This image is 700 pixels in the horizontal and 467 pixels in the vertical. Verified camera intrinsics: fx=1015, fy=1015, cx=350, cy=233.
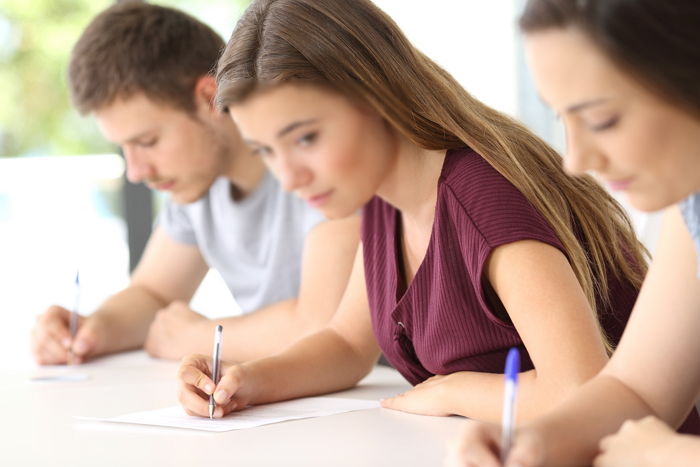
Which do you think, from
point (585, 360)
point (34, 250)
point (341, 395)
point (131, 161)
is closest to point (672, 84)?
point (585, 360)

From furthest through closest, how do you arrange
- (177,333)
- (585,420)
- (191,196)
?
(191,196), (177,333), (585,420)

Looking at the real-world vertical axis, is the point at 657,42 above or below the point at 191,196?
above

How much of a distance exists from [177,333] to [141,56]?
58cm

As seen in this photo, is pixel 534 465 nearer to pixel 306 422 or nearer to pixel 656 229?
pixel 306 422

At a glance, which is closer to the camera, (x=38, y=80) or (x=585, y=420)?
(x=585, y=420)

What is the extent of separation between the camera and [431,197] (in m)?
1.48

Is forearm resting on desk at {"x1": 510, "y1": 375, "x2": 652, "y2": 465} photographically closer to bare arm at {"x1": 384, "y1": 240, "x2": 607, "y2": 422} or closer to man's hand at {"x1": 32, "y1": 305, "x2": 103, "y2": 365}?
bare arm at {"x1": 384, "y1": 240, "x2": 607, "y2": 422}

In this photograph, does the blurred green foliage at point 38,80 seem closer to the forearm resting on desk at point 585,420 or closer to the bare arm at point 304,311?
the bare arm at point 304,311

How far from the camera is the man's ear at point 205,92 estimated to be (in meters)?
2.16

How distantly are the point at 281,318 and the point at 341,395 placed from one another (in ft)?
1.25

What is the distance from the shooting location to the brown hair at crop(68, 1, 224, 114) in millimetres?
2084

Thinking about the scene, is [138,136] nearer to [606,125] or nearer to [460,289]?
[460,289]

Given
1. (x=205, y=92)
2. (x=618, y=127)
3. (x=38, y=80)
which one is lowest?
(x=618, y=127)

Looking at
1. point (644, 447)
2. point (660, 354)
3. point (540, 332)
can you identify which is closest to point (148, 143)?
point (540, 332)
